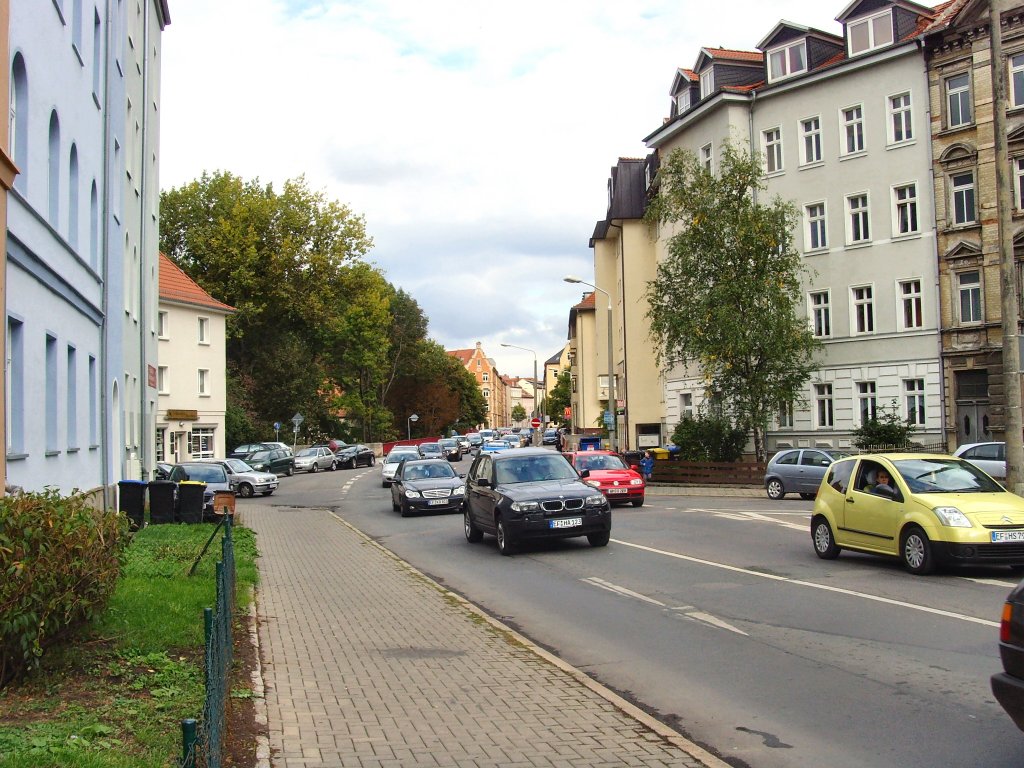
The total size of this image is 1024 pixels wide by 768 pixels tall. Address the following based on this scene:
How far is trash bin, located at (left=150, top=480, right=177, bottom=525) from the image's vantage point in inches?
832

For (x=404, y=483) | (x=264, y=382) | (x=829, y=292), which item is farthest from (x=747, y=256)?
(x=264, y=382)

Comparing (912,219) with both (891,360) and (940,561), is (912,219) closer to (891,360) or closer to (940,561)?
(891,360)

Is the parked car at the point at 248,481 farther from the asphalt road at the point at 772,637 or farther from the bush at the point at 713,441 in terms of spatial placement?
the asphalt road at the point at 772,637

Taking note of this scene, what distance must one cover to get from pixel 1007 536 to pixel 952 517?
1.99ft

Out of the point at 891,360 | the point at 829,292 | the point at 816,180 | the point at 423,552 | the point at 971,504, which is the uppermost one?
the point at 816,180

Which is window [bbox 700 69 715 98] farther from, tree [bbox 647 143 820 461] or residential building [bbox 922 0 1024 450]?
residential building [bbox 922 0 1024 450]

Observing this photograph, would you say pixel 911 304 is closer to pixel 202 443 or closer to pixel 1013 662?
pixel 1013 662

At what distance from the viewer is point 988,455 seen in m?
24.1

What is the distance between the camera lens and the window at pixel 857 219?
120ft

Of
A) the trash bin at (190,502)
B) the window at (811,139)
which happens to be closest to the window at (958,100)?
the window at (811,139)

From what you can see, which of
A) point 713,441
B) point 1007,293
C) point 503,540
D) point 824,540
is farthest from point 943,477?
point 713,441

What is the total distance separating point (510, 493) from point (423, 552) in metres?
2.16

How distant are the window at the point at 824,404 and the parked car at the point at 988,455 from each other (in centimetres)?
1251

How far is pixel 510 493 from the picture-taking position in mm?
16109
